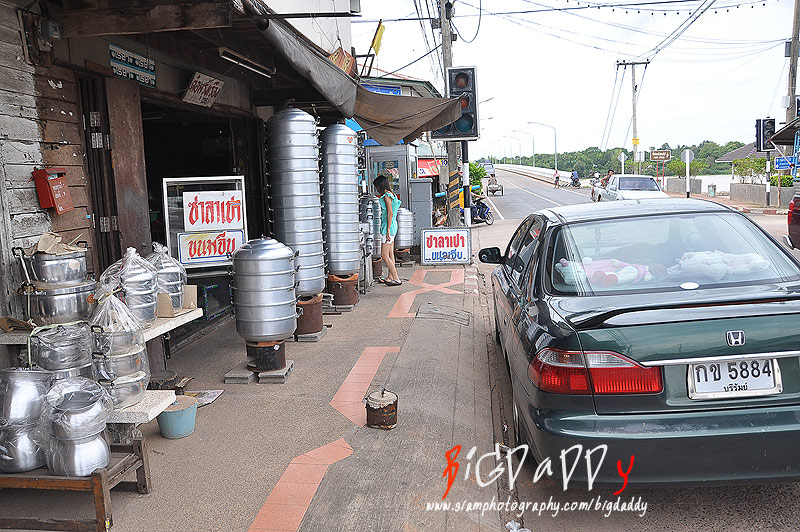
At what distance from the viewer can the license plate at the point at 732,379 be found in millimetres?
3135

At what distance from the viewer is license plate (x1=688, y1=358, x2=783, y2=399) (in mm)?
3135

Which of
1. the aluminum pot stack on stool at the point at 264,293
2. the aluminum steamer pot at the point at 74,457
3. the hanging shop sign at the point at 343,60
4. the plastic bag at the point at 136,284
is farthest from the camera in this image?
the hanging shop sign at the point at 343,60

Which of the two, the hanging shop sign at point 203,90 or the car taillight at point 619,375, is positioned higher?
the hanging shop sign at point 203,90

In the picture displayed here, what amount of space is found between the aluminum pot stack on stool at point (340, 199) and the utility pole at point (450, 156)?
21.5 ft

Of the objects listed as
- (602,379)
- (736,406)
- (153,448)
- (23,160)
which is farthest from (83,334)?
(736,406)

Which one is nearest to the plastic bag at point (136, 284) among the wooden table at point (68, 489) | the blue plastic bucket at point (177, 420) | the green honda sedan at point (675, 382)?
the blue plastic bucket at point (177, 420)

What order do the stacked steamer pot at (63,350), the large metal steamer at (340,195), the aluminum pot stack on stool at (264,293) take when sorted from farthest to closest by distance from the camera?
1. the large metal steamer at (340,195)
2. the aluminum pot stack on stool at (264,293)
3. the stacked steamer pot at (63,350)

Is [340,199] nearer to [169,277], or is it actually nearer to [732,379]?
[169,277]

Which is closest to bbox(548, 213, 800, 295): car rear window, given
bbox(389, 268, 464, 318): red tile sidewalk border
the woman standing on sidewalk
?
bbox(389, 268, 464, 318): red tile sidewalk border

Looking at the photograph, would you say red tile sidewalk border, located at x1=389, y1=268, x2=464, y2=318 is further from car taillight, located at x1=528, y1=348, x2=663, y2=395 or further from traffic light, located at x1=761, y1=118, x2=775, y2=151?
traffic light, located at x1=761, y1=118, x2=775, y2=151

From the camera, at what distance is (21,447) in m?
3.38

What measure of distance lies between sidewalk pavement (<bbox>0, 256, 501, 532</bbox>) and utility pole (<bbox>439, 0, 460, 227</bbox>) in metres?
8.24

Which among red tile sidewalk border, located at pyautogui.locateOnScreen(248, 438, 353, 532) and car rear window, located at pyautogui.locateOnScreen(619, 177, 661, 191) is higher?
car rear window, located at pyautogui.locateOnScreen(619, 177, 661, 191)

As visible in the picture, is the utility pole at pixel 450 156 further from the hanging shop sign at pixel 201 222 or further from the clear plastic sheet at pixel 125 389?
the clear plastic sheet at pixel 125 389
